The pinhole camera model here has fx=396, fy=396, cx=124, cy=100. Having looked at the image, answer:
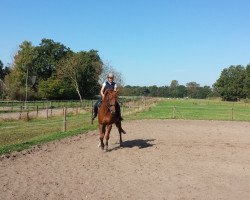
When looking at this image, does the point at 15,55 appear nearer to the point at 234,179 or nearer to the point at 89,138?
the point at 89,138

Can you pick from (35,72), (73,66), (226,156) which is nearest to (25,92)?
(73,66)

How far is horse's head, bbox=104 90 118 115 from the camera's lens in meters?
11.9

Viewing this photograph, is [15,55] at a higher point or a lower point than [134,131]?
higher

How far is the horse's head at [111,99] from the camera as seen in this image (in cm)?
1186

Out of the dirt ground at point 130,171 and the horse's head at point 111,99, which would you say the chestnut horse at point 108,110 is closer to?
the horse's head at point 111,99

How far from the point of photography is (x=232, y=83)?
126 metres

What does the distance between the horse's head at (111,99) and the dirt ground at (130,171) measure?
4.43ft

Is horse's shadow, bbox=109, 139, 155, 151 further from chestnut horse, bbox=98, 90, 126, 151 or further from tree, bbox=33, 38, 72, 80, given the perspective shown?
tree, bbox=33, 38, 72, 80

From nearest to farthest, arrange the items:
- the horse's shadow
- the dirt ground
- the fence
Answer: the dirt ground < the horse's shadow < the fence

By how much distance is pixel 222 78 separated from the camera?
13138cm

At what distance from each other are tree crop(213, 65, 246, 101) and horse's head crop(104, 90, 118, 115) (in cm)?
11282

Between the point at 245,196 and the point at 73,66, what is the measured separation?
6210 cm

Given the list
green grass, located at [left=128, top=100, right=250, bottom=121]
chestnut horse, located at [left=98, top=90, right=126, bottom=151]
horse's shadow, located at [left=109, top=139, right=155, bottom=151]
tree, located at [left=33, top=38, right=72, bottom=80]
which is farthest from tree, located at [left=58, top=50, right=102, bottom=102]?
chestnut horse, located at [left=98, top=90, right=126, bottom=151]

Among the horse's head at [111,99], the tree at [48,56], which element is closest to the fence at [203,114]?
the horse's head at [111,99]
